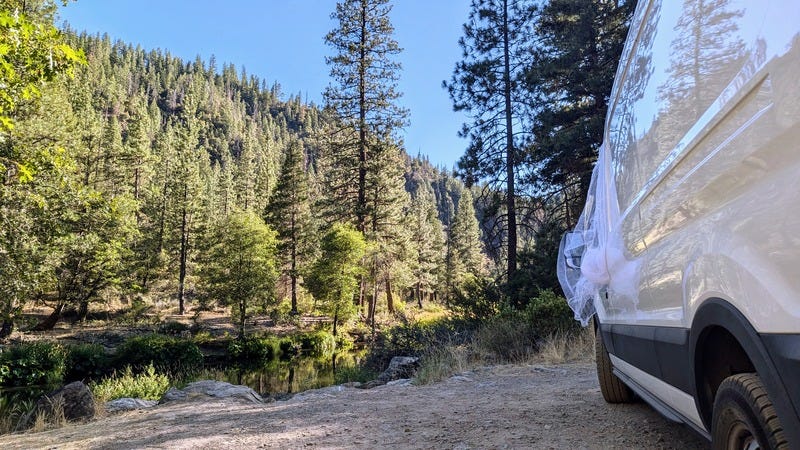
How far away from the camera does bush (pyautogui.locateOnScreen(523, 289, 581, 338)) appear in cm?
924

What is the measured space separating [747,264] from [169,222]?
44633 millimetres

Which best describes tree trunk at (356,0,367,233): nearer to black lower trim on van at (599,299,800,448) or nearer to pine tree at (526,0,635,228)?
pine tree at (526,0,635,228)

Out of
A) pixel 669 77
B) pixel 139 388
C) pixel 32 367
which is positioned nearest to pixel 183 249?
pixel 32 367

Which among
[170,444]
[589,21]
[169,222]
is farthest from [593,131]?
[169,222]

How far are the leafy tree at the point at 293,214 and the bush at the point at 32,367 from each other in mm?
21822

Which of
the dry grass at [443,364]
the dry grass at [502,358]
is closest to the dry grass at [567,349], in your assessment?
the dry grass at [502,358]

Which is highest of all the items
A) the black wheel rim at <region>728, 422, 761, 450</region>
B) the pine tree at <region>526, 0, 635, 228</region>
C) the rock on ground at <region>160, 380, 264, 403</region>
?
the pine tree at <region>526, 0, 635, 228</region>

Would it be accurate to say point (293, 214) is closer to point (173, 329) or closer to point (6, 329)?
point (173, 329)

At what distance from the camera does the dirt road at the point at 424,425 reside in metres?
3.26

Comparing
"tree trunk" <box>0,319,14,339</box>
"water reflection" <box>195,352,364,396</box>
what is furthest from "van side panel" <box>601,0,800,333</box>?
"tree trunk" <box>0,319,14,339</box>

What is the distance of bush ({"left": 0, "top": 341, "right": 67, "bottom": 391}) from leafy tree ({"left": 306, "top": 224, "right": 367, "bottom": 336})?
524 inches

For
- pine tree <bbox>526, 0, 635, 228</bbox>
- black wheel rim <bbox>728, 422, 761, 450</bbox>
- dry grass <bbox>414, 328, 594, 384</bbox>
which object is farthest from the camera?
pine tree <bbox>526, 0, 635, 228</bbox>

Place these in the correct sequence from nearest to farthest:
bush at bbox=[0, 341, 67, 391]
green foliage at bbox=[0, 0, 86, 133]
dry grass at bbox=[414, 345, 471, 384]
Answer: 1. green foliage at bbox=[0, 0, 86, 133]
2. dry grass at bbox=[414, 345, 471, 384]
3. bush at bbox=[0, 341, 67, 391]

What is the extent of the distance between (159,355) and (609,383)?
20.2 m
